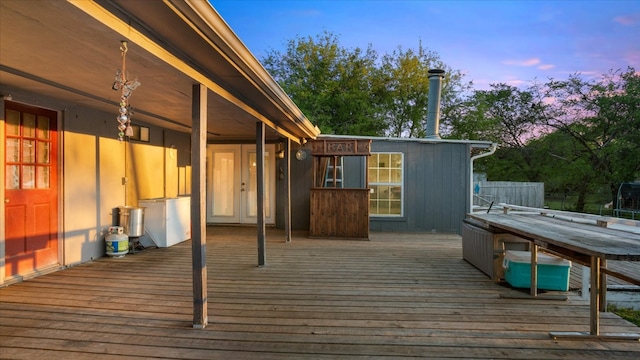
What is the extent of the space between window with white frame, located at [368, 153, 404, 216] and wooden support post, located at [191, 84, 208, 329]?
216 inches

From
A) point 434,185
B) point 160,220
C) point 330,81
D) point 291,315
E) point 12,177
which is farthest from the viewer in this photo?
point 330,81

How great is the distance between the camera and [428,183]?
7.57m

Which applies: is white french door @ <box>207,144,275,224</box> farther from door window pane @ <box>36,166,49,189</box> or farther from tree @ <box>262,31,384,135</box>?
tree @ <box>262,31,384,135</box>

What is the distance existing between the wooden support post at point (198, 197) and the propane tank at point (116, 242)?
288cm

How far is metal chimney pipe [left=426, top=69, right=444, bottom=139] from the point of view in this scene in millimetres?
8602

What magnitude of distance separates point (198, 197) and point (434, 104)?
760 cm

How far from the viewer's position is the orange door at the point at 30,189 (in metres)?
3.61

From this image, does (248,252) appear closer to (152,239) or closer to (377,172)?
(152,239)

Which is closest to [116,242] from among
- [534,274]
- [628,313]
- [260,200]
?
[260,200]

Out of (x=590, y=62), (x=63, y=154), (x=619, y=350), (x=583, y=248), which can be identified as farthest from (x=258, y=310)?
(x=590, y=62)

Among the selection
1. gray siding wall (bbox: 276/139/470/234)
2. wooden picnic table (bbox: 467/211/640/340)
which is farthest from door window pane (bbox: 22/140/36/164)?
wooden picnic table (bbox: 467/211/640/340)

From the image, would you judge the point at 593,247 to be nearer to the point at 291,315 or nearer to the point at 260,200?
the point at 291,315

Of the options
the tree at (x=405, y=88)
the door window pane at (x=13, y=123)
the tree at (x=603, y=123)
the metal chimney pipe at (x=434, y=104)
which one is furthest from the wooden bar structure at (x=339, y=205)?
the tree at (x=603, y=123)

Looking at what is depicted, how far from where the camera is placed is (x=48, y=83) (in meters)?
3.32
